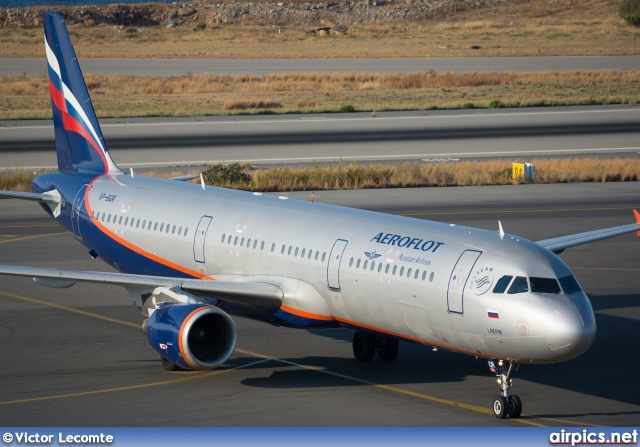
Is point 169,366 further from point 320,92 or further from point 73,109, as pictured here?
point 320,92

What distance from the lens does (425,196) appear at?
5797 centimetres

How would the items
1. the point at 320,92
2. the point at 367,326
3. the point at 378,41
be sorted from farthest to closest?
1. the point at 378,41
2. the point at 320,92
3. the point at 367,326

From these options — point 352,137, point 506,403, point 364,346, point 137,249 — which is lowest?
point 364,346

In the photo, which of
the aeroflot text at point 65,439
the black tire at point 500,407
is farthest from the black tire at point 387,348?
the aeroflot text at point 65,439

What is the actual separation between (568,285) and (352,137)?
59.0 meters

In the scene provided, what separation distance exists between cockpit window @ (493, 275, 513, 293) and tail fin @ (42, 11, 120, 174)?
17.9 meters

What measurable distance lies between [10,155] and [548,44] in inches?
4302

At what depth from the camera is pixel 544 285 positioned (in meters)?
23.3

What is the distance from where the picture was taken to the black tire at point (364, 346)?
2909cm

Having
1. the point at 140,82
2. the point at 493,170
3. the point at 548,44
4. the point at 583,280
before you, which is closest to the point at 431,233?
the point at 583,280

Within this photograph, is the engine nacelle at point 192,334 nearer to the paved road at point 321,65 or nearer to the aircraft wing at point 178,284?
the aircraft wing at point 178,284

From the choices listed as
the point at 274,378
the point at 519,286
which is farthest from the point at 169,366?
the point at 519,286

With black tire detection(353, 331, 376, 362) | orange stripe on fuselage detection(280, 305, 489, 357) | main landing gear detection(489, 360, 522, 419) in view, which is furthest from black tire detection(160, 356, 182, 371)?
main landing gear detection(489, 360, 522, 419)

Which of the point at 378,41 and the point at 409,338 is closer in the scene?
the point at 409,338
